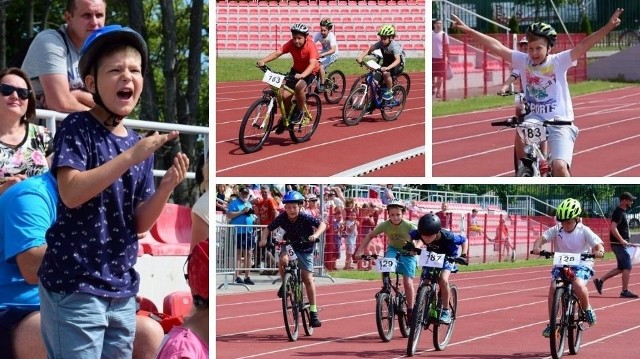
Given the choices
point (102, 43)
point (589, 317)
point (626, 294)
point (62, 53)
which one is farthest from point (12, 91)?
point (626, 294)

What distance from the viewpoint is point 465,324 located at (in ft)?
28.1

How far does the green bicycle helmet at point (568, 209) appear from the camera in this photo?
5.24 metres

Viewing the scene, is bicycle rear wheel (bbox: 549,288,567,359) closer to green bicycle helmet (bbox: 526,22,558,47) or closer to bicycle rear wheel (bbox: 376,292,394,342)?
bicycle rear wheel (bbox: 376,292,394,342)

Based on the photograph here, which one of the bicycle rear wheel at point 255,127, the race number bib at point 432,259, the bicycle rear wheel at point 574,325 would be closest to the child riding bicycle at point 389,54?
the bicycle rear wheel at point 255,127

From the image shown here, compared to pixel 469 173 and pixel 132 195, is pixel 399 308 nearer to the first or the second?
pixel 469 173

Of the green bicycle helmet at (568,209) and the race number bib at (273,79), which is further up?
the race number bib at (273,79)

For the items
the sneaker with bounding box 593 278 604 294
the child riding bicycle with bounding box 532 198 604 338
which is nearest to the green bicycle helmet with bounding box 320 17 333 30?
the child riding bicycle with bounding box 532 198 604 338

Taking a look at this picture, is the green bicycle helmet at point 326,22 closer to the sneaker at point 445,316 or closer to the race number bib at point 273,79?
the race number bib at point 273,79

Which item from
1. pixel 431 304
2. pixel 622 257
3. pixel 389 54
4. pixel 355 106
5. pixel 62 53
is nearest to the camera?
pixel 389 54

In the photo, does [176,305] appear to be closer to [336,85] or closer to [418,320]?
[336,85]

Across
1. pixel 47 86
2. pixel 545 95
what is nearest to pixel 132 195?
pixel 47 86

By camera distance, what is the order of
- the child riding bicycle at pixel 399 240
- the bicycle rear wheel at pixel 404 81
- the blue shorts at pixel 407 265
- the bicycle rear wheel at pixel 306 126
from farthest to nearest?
the blue shorts at pixel 407 265, the child riding bicycle at pixel 399 240, the bicycle rear wheel at pixel 404 81, the bicycle rear wheel at pixel 306 126

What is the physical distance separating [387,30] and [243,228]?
51.6 inches

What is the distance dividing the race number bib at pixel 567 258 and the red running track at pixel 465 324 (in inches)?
18.2
